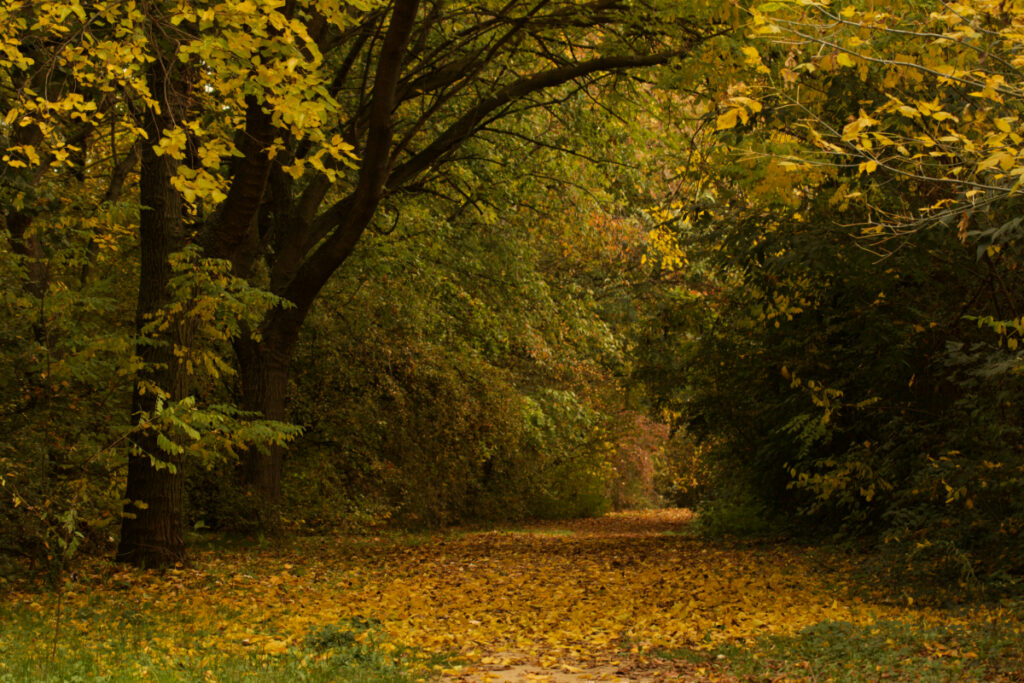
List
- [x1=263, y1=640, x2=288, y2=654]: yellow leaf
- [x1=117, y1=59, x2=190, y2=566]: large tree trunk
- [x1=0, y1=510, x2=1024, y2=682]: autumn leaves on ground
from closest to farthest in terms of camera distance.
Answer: [x1=0, y1=510, x2=1024, y2=682]: autumn leaves on ground, [x1=263, y1=640, x2=288, y2=654]: yellow leaf, [x1=117, y1=59, x2=190, y2=566]: large tree trunk

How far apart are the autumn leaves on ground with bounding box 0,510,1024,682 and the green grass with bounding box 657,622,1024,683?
2 centimetres

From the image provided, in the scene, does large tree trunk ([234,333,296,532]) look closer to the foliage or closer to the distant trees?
the distant trees

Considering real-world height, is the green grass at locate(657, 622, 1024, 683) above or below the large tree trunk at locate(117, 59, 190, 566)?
below

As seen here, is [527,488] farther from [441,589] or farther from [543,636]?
[543,636]

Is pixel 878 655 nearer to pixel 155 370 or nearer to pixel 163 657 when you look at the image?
pixel 163 657

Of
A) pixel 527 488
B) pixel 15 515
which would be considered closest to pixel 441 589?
pixel 15 515

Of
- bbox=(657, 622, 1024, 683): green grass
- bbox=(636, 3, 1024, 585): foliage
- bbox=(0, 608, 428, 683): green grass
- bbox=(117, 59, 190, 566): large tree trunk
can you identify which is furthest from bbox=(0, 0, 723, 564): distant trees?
bbox=(657, 622, 1024, 683): green grass

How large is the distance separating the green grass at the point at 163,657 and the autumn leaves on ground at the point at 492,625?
0.02 m

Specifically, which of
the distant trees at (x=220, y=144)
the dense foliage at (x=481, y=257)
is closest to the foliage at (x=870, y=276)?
the dense foliage at (x=481, y=257)

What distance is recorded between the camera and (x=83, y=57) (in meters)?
6.43

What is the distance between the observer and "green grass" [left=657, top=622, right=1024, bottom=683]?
18.0ft

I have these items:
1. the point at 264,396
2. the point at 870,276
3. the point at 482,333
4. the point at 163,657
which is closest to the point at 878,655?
the point at 163,657

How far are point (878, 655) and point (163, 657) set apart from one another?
14.0 feet

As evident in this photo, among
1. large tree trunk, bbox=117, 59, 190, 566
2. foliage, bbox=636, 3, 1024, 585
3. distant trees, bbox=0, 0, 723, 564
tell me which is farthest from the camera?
large tree trunk, bbox=117, 59, 190, 566
